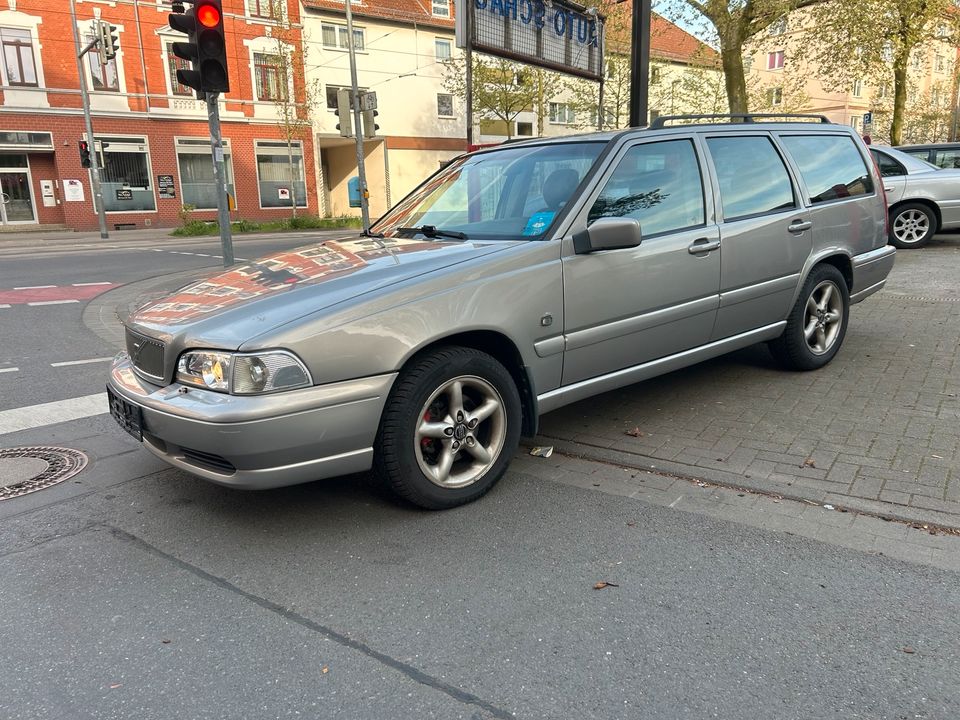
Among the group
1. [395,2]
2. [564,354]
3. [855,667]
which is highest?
[395,2]

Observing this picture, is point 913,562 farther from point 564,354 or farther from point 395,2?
point 395,2

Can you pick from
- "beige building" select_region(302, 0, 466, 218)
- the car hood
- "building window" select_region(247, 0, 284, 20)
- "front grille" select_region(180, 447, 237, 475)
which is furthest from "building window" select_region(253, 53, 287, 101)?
"front grille" select_region(180, 447, 237, 475)

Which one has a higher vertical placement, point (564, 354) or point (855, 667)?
point (564, 354)

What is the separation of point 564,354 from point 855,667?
6.45 feet

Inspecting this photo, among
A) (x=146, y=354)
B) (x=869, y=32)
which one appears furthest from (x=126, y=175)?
(x=146, y=354)

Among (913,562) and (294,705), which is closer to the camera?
(294,705)

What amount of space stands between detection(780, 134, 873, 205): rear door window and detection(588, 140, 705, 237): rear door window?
1.24 meters

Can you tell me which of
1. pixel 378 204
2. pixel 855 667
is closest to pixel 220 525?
pixel 855 667

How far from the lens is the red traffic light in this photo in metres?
7.45

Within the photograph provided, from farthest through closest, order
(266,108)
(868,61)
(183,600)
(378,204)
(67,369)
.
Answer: (378,204)
(266,108)
(868,61)
(67,369)
(183,600)

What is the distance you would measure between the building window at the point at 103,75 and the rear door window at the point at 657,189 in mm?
30450

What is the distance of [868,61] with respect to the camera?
1809 centimetres

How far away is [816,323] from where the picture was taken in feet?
18.2

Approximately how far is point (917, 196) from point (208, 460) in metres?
12.7
